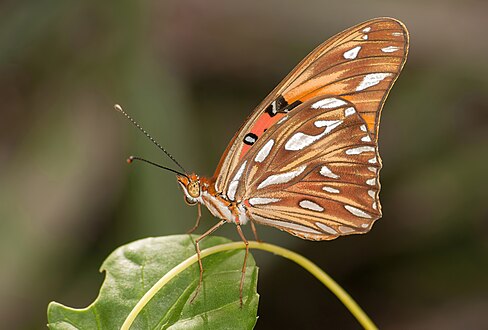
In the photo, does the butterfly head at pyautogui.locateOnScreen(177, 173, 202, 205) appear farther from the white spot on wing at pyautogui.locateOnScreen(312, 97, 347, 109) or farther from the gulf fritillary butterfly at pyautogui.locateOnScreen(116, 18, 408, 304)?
the white spot on wing at pyautogui.locateOnScreen(312, 97, 347, 109)

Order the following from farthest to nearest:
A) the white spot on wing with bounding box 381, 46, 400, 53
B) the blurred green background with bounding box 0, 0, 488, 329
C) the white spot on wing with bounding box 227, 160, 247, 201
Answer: the blurred green background with bounding box 0, 0, 488, 329 → the white spot on wing with bounding box 227, 160, 247, 201 → the white spot on wing with bounding box 381, 46, 400, 53

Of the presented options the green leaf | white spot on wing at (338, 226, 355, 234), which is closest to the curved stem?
the green leaf

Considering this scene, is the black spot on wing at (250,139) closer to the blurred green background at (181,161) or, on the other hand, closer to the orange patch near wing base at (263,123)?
the orange patch near wing base at (263,123)

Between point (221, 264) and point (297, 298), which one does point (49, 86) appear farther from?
point (221, 264)

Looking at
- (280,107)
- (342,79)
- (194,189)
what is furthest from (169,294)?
(342,79)

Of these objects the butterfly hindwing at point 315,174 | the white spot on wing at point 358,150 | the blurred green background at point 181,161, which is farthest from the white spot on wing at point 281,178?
the blurred green background at point 181,161

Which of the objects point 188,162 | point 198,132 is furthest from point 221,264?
point 198,132
